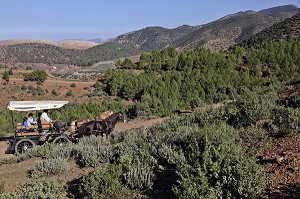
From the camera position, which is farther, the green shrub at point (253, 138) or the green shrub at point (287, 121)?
the green shrub at point (287, 121)

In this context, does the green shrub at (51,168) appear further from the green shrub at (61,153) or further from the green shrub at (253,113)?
the green shrub at (253,113)

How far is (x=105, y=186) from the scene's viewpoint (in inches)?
236

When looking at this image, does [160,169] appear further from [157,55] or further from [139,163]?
[157,55]

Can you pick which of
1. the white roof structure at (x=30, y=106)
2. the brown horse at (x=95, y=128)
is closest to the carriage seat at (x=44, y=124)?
the white roof structure at (x=30, y=106)

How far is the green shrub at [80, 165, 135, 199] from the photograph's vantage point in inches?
231

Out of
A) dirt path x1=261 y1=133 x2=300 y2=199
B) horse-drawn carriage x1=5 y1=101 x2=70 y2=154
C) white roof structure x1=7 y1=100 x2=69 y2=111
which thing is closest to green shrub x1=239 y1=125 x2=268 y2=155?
dirt path x1=261 y1=133 x2=300 y2=199

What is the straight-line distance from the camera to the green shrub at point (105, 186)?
586 centimetres

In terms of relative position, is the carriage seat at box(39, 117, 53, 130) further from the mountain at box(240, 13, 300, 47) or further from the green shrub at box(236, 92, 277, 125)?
the mountain at box(240, 13, 300, 47)

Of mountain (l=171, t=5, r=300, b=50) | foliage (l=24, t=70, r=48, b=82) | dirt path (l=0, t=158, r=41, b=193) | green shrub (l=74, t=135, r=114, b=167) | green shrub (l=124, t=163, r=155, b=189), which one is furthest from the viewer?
mountain (l=171, t=5, r=300, b=50)

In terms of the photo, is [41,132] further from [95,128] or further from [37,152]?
[37,152]

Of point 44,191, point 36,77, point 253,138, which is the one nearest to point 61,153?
point 44,191

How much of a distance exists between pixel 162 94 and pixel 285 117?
30.0 m

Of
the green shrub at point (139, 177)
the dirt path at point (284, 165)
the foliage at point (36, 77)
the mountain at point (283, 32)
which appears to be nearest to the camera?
the dirt path at point (284, 165)

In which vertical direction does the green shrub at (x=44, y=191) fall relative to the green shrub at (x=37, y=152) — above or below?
above
